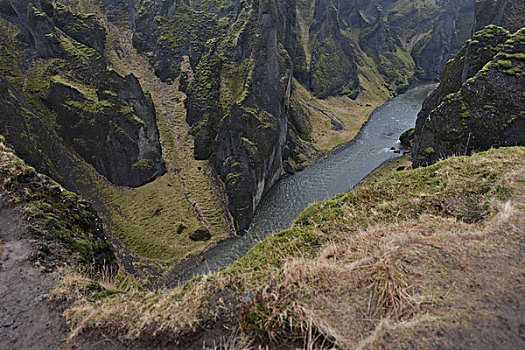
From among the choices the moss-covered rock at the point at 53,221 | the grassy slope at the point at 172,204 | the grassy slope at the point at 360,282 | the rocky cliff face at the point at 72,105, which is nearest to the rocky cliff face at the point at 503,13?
the grassy slope at the point at 172,204

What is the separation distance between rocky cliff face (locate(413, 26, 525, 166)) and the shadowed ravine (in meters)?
20.3

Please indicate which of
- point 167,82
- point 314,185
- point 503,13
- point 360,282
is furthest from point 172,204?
point 503,13

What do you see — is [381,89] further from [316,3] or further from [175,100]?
[175,100]

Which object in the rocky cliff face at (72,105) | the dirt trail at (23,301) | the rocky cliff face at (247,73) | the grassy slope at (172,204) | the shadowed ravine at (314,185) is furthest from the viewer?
the rocky cliff face at (247,73)

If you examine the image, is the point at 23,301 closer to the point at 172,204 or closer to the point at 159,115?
the point at 172,204

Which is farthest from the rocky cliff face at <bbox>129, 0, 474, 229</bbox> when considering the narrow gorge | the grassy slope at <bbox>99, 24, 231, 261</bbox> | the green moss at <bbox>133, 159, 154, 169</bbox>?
the green moss at <bbox>133, 159, 154, 169</bbox>

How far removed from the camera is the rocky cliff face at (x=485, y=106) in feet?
106

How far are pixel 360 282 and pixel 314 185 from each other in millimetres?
55517

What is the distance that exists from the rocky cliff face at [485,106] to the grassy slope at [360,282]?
25376 millimetres

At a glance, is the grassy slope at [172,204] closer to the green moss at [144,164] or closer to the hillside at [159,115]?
the hillside at [159,115]

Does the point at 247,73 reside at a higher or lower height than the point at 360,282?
lower

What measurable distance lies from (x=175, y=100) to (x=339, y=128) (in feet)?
174

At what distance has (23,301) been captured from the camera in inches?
319

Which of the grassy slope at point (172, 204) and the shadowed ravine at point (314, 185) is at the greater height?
the grassy slope at point (172, 204)
